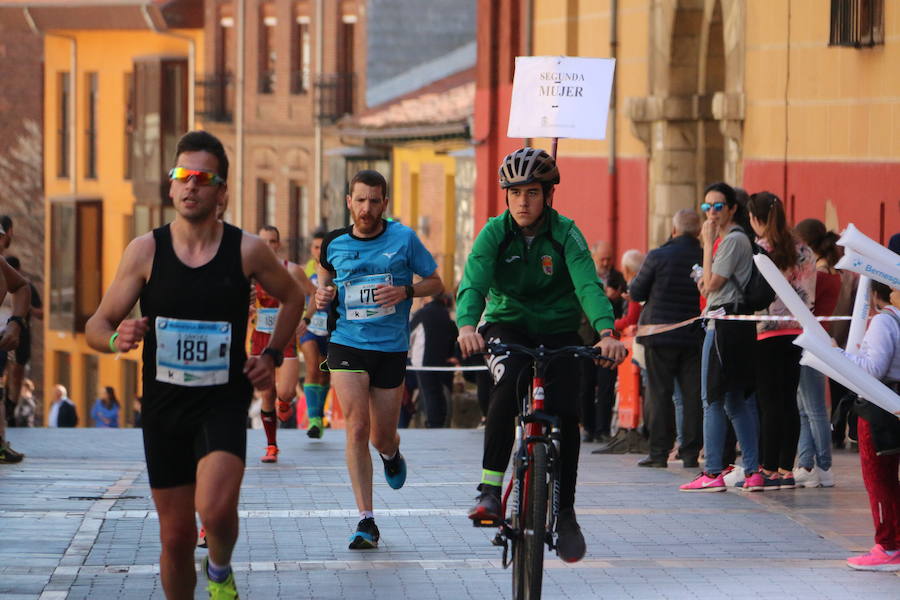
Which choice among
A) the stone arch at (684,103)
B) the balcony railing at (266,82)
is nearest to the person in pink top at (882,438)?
the stone arch at (684,103)

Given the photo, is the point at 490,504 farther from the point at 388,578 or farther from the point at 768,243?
the point at 768,243

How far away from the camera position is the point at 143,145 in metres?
51.3

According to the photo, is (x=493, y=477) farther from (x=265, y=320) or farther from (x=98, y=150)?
(x=98, y=150)

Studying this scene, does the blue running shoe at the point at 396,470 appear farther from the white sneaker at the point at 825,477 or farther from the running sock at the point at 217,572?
the running sock at the point at 217,572

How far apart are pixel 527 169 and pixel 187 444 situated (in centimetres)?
215

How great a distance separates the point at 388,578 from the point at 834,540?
2.73m

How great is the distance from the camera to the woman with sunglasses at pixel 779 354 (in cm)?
1316

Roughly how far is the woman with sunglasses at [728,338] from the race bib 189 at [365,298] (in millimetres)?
2801

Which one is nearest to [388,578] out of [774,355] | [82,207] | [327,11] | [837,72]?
[774,355]

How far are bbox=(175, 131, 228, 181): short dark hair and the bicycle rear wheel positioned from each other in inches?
72.2

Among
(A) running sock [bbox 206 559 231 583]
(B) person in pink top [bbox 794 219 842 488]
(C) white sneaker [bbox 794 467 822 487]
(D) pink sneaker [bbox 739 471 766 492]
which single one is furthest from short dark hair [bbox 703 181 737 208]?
(A) running sock [bbox 206 559 231 583]

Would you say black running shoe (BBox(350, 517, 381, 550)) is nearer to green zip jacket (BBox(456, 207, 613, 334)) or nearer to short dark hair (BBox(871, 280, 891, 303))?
green zip jacket (BBox(456, 207, 613, 334))

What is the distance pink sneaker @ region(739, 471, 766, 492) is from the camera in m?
13.4

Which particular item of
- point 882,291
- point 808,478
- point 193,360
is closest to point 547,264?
point 882,291
